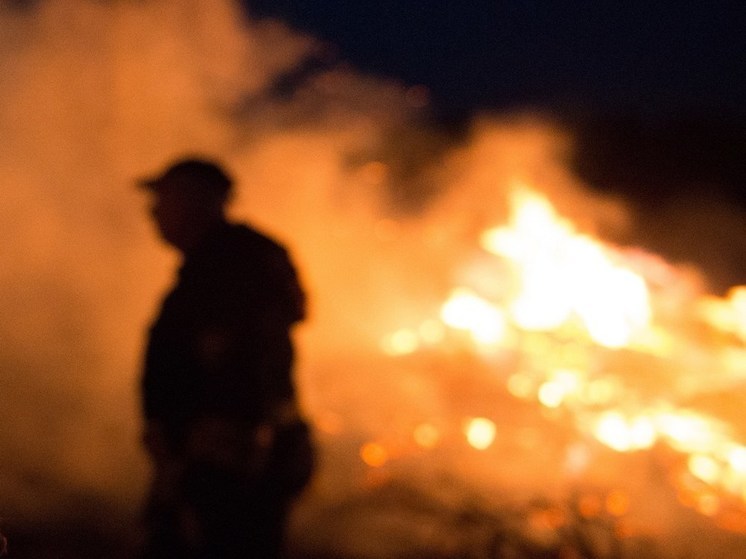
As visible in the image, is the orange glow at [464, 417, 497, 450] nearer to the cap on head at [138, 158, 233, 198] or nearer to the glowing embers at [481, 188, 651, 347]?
the glowing embers at [481, 188, 651, 347]

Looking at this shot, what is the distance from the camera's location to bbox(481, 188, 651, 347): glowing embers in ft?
22.8

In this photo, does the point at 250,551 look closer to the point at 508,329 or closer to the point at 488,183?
the point at 508,329

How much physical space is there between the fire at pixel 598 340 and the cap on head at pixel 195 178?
3.20 metres

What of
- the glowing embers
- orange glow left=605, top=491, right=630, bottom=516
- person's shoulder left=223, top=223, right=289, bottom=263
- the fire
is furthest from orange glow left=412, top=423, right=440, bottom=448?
person's shoulder left=223, top=223, right=289, bottom=263

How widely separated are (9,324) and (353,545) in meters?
3.06

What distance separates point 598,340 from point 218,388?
474 centimetres

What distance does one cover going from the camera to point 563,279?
23.6 ft

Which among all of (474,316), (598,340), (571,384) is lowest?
(571,384)

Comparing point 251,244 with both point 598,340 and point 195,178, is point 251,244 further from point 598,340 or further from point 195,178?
point 598,340

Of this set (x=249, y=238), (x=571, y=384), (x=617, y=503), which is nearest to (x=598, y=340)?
(x=571, y=384)

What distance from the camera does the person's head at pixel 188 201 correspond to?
105 inches

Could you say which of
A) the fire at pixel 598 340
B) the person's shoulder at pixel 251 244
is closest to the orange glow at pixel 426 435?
the fire at pixel 598 340

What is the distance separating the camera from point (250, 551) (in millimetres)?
2643

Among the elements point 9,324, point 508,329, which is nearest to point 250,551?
point 9,324
